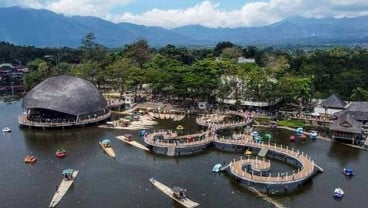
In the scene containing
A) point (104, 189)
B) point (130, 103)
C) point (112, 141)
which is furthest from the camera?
point (130, 103)

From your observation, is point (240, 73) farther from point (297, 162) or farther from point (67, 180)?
point (67, 180)

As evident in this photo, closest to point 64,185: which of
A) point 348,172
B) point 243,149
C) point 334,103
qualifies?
point 243,149

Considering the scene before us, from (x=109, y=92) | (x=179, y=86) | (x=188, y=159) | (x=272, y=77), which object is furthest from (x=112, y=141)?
(x=109, y=92)

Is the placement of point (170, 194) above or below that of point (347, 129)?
below

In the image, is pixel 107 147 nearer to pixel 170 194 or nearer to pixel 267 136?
pixel 170 194

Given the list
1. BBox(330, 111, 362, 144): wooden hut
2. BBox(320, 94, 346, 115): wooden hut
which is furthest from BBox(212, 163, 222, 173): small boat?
BBox(320, 94, 346, 115): wooden hut

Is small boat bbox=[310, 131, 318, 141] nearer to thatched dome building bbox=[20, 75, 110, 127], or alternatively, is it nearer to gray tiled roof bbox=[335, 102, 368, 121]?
gray tiled roof bbox=[335, 102, 368, 121]

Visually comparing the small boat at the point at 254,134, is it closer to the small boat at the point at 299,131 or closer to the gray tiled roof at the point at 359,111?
the small boat at the point at 299,131
